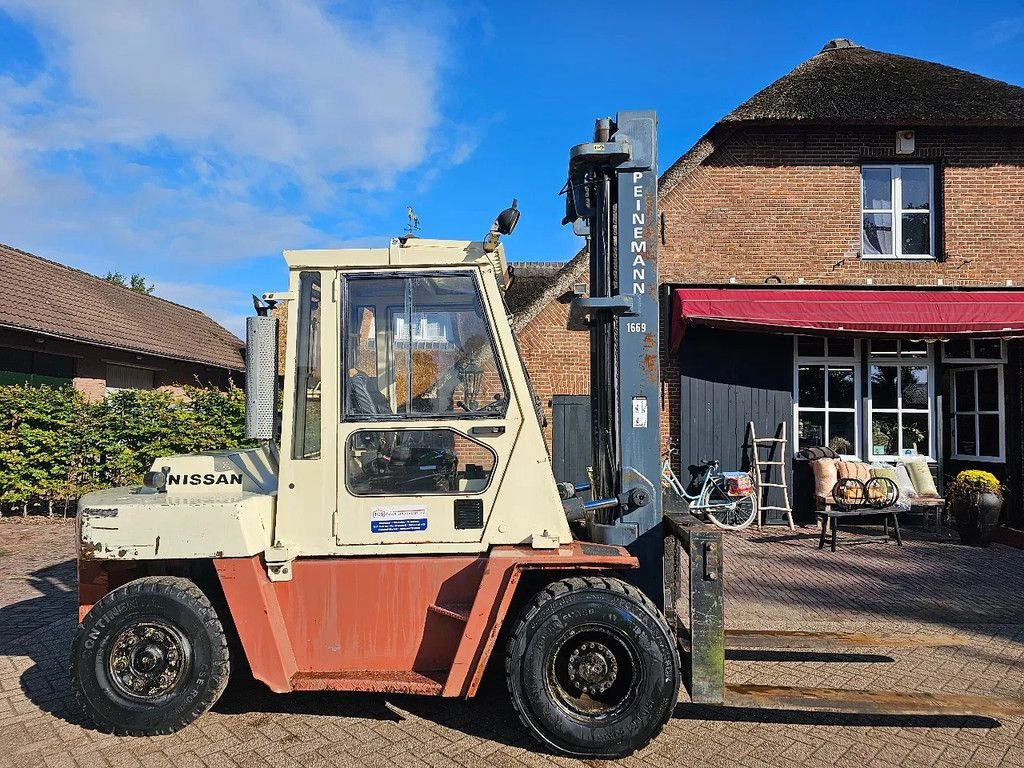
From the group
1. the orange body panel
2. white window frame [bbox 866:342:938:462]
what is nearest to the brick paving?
the orange body panel

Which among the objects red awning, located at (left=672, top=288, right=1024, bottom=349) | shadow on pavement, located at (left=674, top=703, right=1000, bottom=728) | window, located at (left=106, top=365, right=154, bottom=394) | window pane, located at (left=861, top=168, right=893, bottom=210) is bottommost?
shadow on pavement, located at (left=674, top=703, right=1000, bottom=728)

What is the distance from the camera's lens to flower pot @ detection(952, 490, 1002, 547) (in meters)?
9.14

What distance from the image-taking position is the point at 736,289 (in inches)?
435

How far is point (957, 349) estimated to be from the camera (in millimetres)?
11086

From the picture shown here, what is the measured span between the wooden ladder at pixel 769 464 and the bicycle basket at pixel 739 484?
180 millimetres

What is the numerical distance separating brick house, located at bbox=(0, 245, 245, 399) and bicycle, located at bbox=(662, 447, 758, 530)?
12.9 m

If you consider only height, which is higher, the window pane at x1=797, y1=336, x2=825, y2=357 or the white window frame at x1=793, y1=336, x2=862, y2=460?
the window pane at x1=797, y1=336, x2=825, y2=357

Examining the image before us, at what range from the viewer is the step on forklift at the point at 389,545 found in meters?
3.62

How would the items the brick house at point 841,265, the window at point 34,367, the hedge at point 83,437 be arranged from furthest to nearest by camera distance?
the window at point 34,367
the hedge at point 83,437
the brick house at point 841,265

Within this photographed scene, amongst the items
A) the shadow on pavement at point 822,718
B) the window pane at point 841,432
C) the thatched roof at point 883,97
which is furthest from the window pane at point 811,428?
the shadow on pavement at point 822,718

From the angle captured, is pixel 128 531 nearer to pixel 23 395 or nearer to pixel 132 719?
pixel 132 719

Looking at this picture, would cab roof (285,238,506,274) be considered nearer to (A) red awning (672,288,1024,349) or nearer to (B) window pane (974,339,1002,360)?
(A) red awning (672,288,1024,349)

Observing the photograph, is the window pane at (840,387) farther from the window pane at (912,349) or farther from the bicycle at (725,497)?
the bicycle at (725,497)

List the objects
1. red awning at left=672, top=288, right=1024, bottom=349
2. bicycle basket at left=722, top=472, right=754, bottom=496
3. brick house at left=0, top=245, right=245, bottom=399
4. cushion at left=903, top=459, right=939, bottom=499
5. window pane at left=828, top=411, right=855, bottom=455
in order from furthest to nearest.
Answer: brick house at left=0, top=245, right=245, bottom=399, window pane at left=828, top=411, right=855, bottom=455, bicycle basket at left=722, top=472, right=754, bottom=496, cushion at left=903, top=459, right=939, bottom=499, red awning at left=672, top=288, right=1024, bottom=349
